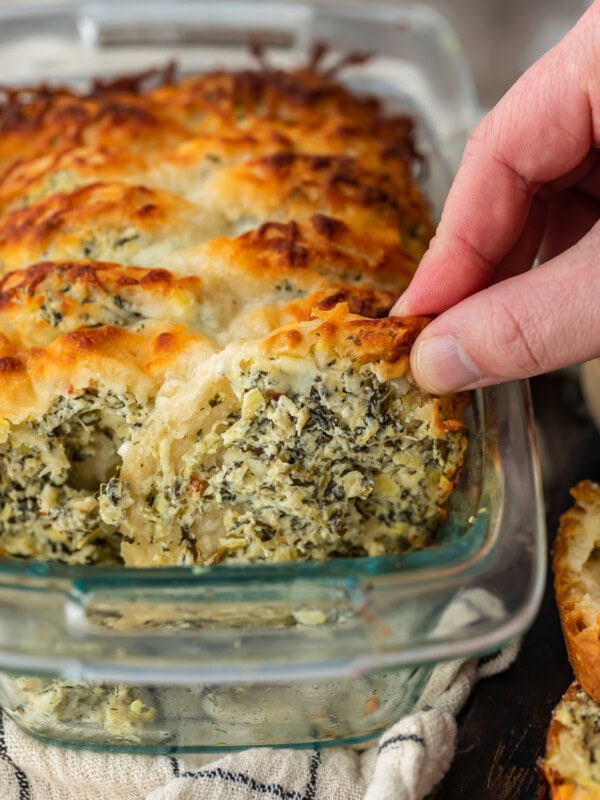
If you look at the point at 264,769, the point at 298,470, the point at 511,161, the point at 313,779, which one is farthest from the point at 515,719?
the point at 511,161

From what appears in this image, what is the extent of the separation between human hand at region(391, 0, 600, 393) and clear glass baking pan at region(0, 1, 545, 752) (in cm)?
24

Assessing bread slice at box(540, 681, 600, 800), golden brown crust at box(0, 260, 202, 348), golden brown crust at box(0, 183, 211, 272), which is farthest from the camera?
golden brown crust at box(0, 183, 211, 272)

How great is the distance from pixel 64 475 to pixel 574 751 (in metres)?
1.22

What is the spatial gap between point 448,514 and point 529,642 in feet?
1.41

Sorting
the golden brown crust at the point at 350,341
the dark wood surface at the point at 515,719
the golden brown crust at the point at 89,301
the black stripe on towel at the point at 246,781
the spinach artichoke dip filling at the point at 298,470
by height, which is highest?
the golden brown crust at the point at 89,301

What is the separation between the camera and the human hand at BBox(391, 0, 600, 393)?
186 centimetres

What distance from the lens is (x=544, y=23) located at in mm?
5848

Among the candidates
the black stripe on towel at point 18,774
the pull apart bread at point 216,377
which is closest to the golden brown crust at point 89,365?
the pull apart bread at point 216,377

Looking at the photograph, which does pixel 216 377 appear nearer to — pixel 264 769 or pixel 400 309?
pixel 400 309

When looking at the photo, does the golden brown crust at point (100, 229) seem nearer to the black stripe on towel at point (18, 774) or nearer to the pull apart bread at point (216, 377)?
the pull apart bread at point (216, 377)

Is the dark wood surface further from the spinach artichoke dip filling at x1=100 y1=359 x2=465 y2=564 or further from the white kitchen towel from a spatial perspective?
the spinach artichoke dip filling at x1=100 y1=359 x2=465 y2=564

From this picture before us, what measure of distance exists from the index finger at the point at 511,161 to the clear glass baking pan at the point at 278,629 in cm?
28

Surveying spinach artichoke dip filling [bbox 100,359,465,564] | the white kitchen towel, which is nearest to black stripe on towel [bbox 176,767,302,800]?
the white kitchen towel

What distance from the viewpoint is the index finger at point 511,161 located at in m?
2.05
